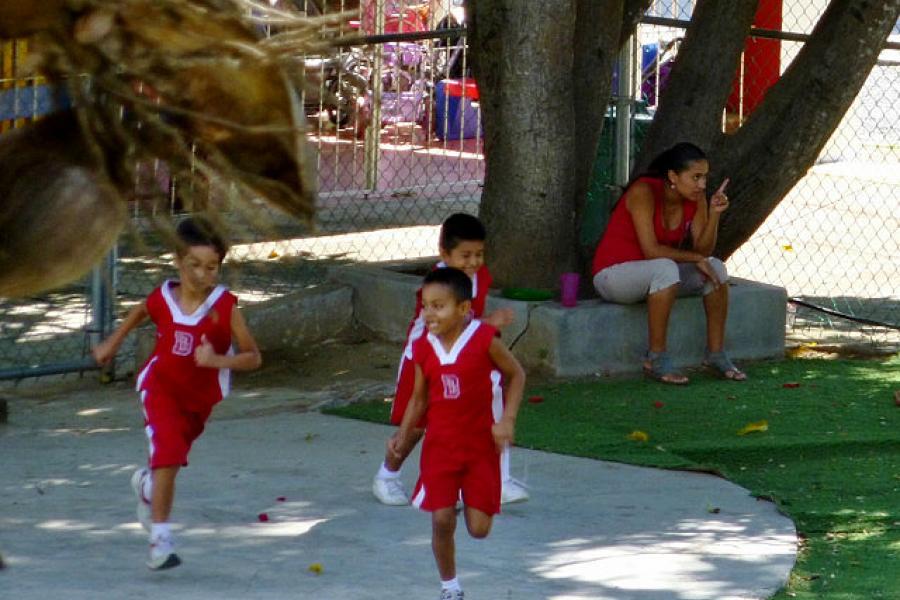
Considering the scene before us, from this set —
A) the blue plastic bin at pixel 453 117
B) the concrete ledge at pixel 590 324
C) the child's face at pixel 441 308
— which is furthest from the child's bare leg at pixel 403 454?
the blue plastic bin at pixel 453 117

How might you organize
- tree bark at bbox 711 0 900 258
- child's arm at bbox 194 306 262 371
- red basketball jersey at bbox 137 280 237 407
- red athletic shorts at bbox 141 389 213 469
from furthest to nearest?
tree bark at bbox 711 0 900 258 < red basketball jersey at bbox 137 280 237 407 < red athletic shorts at bbox 141 389 213 469 < child's arm at bbox 194 306 262 371

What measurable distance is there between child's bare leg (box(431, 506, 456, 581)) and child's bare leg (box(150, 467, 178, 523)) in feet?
2.93

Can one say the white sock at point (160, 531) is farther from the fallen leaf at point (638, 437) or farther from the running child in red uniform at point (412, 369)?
the fallen leaf at point (638, 437)

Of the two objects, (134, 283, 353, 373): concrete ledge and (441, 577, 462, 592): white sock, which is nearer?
(441, 577, 462, 592): white sock

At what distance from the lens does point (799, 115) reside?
8.50 meters

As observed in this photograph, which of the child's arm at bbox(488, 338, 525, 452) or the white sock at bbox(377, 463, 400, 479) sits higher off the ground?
the child's arm at bbox(488, 338, 525, 452)

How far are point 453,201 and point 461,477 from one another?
7.96 meters

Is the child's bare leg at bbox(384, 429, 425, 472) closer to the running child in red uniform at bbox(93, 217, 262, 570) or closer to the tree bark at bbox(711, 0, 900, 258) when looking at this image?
the running child in red uniform at bbox(93, 217, 262, 570)

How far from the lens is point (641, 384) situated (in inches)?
324

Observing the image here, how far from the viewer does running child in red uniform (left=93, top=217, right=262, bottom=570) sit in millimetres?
5059

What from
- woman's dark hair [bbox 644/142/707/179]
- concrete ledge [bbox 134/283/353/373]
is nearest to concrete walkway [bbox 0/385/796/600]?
concrete ledge [bbox 134/283/353/373]

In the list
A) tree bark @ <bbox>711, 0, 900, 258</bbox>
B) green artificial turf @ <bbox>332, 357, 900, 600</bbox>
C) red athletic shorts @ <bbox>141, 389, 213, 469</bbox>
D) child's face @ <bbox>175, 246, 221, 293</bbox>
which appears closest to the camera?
child's face @ <bbox>175, 246, 221, 293</bbox>

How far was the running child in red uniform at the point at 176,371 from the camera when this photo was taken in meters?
5.06

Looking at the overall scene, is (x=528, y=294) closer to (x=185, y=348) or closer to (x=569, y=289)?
(x=569, y=289)
